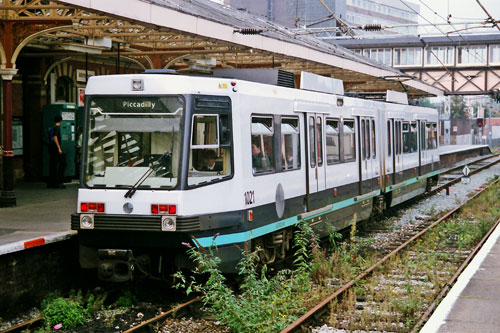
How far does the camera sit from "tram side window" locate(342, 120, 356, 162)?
14.3m

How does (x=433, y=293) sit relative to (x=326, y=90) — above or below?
below

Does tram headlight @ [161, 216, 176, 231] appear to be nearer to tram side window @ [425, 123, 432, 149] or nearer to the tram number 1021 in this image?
the tram number 1021

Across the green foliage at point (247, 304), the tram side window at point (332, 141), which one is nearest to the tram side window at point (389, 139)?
the tram side window at point (332, 141)

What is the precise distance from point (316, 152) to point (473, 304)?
4.86m

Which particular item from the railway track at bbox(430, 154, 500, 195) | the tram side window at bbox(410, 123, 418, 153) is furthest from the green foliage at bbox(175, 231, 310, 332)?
the railway track at bbox(430, 154, 500, 195)

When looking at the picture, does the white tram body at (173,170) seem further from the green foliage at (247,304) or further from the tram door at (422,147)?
the tram door at (422,147)

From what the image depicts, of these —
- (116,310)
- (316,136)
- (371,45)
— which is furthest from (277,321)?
(371,45)

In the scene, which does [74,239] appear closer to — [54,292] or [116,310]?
[54,292]

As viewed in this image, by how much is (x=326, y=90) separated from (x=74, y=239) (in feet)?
18.2

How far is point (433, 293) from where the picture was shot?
9883 millimetres

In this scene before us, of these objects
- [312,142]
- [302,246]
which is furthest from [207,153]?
[312,142]

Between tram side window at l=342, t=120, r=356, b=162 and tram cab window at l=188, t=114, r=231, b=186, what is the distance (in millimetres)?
5156

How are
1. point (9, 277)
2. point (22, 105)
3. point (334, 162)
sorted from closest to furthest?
point (9, 277) < point (334, 162) < point (22, 105)

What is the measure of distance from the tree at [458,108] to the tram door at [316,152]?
87500 mm
